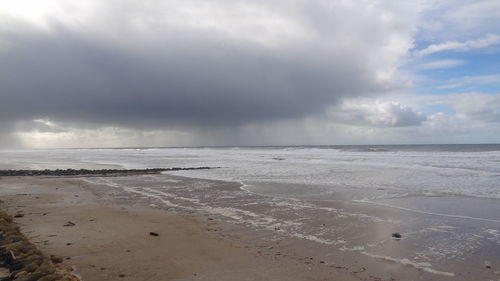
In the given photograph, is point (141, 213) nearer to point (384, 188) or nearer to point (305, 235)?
point (305, 235)

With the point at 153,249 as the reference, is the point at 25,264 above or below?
above

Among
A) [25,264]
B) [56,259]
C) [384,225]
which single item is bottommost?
[384,225]

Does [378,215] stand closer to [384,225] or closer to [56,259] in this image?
[384,225]

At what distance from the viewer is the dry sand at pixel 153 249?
5.59 m

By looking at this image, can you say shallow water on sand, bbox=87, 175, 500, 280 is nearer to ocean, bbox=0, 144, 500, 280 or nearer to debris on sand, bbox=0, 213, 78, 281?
ocean, bbox=0, 144, 500, 280

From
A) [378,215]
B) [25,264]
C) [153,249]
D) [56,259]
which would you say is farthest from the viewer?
[378,215]

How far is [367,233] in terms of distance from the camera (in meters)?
8.32

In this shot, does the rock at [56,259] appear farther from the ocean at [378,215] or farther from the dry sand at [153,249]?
the ocean at [378,215]

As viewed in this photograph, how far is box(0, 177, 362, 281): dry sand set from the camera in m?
5.59

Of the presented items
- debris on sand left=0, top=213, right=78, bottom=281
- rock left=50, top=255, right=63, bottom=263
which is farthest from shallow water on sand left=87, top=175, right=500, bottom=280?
debris on sand left=0, top=213, right=78, bottom=281

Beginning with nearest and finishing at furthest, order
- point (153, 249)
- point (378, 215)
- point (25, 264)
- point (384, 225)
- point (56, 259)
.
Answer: point (25, 264) → point (56, 259) → point (153, 249) → point (384, 225) → point (378, 215)

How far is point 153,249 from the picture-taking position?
6.94 metres

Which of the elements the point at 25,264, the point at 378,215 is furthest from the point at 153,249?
the point at 378,215

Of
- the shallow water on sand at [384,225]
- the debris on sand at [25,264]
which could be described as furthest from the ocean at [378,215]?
the debris on sand at [25,264]
